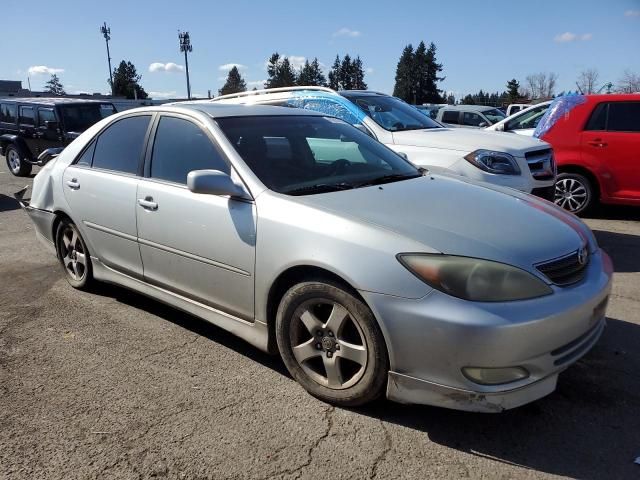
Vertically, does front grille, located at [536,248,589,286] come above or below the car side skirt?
above

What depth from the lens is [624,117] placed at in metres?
7.34

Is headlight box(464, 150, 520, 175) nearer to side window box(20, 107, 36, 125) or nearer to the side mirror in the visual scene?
the side mirror

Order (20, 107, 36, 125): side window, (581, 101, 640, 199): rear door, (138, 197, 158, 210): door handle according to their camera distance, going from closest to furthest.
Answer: (138, 197, 158, 210): door handle → (581, 101, 640, 199): rear door → (20, 107, 36, 125): side window

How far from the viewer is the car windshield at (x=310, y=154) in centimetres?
332

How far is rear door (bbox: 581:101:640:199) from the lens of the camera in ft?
23.7

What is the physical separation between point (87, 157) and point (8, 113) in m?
11.5

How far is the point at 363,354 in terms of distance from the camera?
2.71m

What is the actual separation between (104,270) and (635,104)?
270 inches

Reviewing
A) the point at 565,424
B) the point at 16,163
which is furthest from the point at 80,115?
the point at 565,424

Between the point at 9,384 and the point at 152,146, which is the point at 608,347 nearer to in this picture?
the point at 152,146

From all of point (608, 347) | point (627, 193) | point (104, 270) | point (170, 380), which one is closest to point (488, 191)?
point (608, 347)

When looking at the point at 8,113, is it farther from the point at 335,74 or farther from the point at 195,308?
the point at 335,74

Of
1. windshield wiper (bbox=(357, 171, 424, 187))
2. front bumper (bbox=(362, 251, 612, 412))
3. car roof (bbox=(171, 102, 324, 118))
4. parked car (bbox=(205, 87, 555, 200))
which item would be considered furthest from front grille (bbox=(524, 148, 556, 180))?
front bumper (bbox=(362, 251, 612, 412))

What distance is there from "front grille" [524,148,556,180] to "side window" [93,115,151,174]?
12.8 feet
